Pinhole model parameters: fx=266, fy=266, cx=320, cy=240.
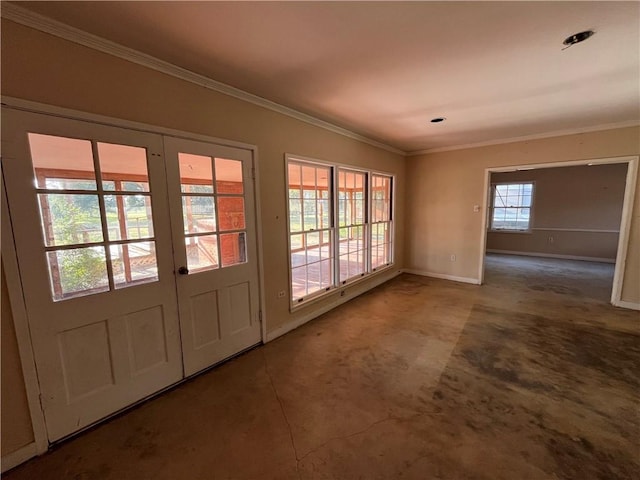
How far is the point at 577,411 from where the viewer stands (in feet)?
6.20

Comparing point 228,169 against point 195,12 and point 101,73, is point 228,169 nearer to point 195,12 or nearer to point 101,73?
point 101,73

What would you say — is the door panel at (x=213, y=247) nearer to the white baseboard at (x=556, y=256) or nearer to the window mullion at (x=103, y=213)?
the window mullion at (x=103, y=213)

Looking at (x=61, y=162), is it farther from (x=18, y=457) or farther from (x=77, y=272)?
(x=18, y=457)

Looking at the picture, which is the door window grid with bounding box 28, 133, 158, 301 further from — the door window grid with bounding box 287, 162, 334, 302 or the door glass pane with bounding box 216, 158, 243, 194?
the door window grid with bounding box 287, 162, 334, 302

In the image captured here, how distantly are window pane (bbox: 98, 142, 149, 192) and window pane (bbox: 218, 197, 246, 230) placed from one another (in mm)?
606

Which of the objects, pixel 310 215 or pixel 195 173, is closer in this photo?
pixel 195 173

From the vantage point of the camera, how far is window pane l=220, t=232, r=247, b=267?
2467 millimetres

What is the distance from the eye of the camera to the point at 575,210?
263 inches

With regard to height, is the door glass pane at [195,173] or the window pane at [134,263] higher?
the door glass pane at [195,173]

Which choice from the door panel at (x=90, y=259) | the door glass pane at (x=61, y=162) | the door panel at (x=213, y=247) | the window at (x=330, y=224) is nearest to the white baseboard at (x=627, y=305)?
the window at (x=330, y=224)

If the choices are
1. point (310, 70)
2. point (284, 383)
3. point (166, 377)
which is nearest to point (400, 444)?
point (284, 383)

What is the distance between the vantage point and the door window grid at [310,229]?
126 inches

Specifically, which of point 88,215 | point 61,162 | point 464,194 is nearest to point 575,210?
point 464,194

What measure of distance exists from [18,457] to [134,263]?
123 cm
